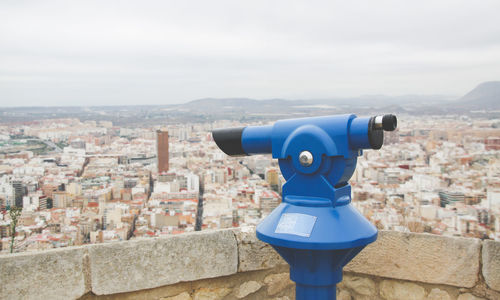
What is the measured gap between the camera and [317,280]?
50.1 inches

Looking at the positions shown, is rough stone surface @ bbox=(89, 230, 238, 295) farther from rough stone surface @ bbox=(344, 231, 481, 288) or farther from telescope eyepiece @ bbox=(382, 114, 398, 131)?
telescope eyepiece @ bbox=(382, 114, 398, 131)

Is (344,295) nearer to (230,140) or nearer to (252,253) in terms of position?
(252,253)

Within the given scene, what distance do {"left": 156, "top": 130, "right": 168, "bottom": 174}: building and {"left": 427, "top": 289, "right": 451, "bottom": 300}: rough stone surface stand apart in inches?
765

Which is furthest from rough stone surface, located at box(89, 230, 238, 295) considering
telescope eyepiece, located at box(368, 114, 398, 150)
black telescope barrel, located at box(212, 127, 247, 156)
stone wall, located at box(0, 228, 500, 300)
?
telescope eyepiece, located at box(368, 114, 398, 150)

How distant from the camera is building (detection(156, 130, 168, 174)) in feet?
69.7

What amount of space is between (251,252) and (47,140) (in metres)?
22.1

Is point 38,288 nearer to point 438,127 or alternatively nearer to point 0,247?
point 0,247

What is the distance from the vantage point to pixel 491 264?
68.8 inches

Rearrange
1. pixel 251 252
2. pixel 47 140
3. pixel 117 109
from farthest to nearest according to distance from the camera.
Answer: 1. pixel 117 109
2. pixel 47 140
3. pixel 251 252

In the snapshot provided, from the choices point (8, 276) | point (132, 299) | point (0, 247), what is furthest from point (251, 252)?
point (0, 247)

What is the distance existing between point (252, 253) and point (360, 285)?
20.9 inches

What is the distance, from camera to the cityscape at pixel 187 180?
6258 millimetres

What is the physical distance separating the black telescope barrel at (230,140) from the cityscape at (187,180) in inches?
36.2

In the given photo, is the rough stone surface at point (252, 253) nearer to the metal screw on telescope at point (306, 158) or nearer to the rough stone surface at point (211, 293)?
the rough stone surface at point (211, 293)
